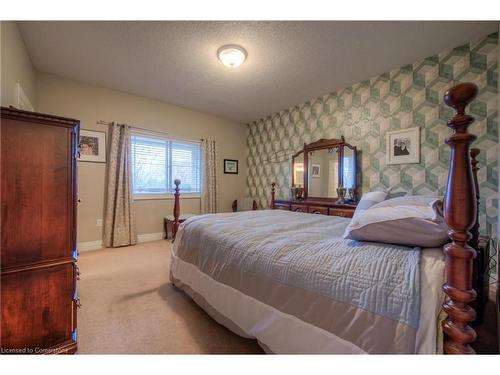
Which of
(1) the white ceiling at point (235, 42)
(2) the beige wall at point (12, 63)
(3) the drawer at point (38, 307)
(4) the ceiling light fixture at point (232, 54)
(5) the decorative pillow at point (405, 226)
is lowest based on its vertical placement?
Result: (3) the drawer at point (38, 307)

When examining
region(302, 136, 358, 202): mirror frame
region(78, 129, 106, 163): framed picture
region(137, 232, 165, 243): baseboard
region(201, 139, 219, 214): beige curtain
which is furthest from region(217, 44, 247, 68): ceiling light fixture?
region(137, 232, 165, 243): baseboard

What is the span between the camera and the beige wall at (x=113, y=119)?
10.5 feet

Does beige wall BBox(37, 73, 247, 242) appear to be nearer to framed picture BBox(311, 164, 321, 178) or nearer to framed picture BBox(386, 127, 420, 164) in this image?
framed picture BBox(311, 164, 321, 178)

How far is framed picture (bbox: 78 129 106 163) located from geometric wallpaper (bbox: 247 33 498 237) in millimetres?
3216

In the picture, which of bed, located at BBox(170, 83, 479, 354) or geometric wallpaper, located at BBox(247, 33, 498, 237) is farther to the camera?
geometric wallpaper, located at BBox(247, 33, 498, 237)

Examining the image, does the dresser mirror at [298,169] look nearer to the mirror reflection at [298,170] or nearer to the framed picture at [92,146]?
the mirror reflection at [298,170]

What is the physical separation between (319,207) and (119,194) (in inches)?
126

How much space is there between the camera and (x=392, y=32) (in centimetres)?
219

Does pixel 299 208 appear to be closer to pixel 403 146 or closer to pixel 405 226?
pixel 403 146

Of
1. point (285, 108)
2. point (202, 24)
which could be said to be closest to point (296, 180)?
point (285, 108)

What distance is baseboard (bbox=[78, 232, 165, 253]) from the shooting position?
132 inches

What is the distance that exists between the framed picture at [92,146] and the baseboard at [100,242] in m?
1.29

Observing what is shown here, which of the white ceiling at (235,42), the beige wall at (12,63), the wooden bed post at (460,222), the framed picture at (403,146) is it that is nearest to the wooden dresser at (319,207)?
the framed picture at (403,146)

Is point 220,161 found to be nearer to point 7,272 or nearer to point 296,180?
point 296,180
